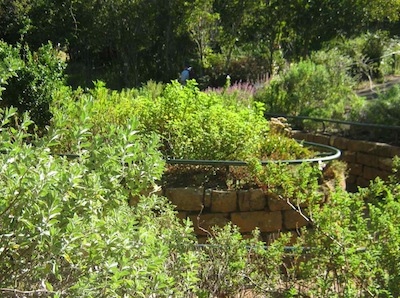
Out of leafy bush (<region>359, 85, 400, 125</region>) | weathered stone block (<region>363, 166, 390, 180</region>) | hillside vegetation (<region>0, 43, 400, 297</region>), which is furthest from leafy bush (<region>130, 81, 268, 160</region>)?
leafy bush (<region>359, 85, 400, 125</region>)

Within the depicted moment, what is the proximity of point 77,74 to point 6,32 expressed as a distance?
4173 millimetres

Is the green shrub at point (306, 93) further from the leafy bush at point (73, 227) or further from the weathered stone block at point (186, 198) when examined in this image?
the leafy bush at point (73, 227)

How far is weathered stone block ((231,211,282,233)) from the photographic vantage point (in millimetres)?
5008

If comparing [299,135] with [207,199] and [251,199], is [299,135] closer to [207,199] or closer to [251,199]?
[251,199]

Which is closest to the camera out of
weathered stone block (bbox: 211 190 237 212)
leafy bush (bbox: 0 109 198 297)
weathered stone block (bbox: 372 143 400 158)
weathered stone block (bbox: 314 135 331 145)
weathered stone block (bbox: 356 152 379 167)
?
leafy bush (bbox: 0 109 198 297)

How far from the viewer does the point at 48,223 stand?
6.32 feet

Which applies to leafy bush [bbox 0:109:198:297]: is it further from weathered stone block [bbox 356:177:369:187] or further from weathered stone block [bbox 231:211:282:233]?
weathered stone block [bbox 356:177:369:187]

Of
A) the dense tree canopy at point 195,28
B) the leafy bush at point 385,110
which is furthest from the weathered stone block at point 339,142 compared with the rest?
the dense tree canopy at point 195,28

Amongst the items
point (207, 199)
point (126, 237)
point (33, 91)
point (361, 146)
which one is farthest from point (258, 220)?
point (361, 146)

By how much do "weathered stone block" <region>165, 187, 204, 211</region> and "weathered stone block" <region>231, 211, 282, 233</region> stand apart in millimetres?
330

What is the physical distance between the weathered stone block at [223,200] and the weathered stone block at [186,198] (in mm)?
114

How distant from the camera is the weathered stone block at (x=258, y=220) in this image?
16.4ft

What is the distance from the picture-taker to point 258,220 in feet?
16.5

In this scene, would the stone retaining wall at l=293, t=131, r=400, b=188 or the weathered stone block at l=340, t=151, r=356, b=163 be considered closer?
the stone retaining wall at l=293, t=131, r=400, b=188
